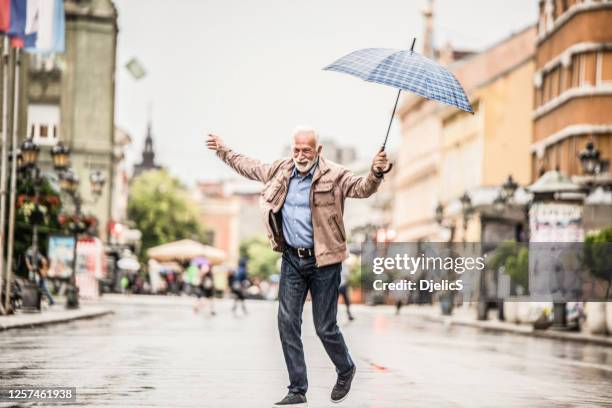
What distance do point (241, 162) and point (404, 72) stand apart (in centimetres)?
138

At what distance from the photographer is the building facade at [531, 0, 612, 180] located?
171 ft

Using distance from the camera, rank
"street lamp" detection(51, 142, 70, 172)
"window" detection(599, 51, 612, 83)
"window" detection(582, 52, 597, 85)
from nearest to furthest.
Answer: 1. "street lamp" detection(51, 142, 70, 172)
2. "window" detection(599, 51, 612, 83)
3. "window" detection(582, 52, 597, 85)

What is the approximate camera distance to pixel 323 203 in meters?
10.8

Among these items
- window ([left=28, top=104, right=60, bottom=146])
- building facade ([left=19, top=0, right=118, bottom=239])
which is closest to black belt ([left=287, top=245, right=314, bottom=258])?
building facade ([left=19, top=0, right=118, bottom=239])

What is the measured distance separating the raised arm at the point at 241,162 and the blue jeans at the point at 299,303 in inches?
25.7

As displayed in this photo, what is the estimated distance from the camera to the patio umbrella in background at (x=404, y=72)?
11.0 metres

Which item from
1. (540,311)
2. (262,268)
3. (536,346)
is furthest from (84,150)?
(262,268)

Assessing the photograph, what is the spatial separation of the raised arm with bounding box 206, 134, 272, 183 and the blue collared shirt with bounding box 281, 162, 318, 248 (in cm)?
28

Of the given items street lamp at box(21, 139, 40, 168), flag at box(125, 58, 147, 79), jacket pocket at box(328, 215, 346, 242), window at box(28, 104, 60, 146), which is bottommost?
jacket pocket at box(328, 215, 346, 242)

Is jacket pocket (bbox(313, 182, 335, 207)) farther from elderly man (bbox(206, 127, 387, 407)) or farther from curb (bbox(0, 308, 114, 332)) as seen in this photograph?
curb (bbox(0, 308, 114, 332))

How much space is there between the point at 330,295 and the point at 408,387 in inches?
131

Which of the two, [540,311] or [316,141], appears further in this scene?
[540,311]

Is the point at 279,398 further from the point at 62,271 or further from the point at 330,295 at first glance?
the point at 62,271

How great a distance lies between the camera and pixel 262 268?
642 feet
